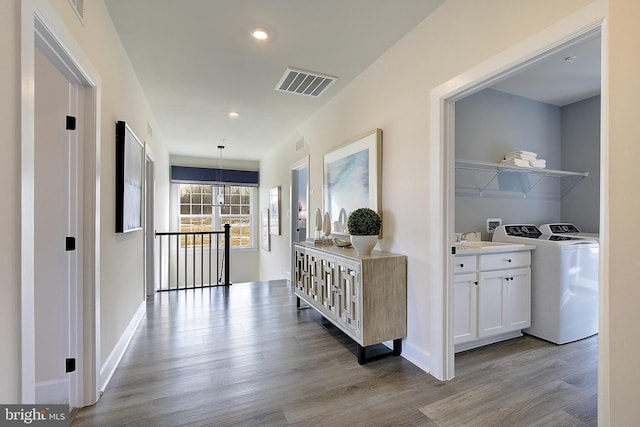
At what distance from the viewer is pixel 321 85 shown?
3.34 m

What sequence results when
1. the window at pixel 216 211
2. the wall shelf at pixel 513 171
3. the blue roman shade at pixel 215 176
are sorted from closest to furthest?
1. the wall shelf at pixel 513 171
2. the blue roman shade at pixel 215 176
3. the window at pixel 216 211

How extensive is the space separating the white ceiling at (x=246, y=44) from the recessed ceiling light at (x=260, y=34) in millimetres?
49

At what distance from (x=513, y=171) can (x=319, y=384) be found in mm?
3109

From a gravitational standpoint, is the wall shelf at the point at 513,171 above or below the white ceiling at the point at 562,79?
below

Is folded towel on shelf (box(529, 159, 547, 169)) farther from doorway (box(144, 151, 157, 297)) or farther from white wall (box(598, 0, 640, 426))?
doorway (box(144, 151, 157, 297))

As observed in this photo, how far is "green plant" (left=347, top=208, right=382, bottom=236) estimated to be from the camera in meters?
2.59

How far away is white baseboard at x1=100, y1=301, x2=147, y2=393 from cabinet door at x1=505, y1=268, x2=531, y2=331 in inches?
131

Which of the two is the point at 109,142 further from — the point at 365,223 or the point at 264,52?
the point at 365,223

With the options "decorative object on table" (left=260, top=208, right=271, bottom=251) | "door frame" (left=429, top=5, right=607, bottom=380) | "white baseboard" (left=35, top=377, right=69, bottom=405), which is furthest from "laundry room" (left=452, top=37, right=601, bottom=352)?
"decorative object on table" (left=260, top=208, right=271, bottom=251)

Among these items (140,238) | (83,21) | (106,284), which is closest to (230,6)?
(83,21)

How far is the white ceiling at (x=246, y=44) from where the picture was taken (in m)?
2.12

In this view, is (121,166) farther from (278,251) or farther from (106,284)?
(278,251)

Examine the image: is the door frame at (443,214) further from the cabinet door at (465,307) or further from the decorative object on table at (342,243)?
the decorative object on table at (342,243)

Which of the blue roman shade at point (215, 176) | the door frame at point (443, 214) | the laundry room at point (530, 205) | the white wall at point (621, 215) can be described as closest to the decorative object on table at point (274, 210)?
the blue roman shade at point (215, 176)
